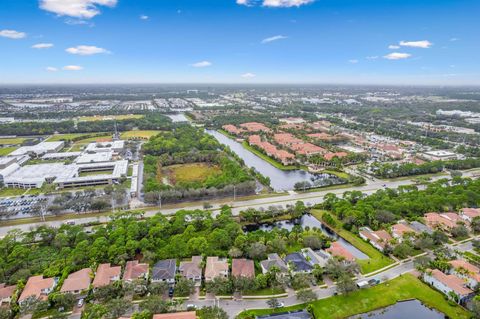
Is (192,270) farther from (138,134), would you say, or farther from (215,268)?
(138,134)

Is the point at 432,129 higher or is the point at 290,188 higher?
the point at 432,129

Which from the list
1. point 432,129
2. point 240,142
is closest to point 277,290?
point 240,142

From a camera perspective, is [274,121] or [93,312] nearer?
[93,312]

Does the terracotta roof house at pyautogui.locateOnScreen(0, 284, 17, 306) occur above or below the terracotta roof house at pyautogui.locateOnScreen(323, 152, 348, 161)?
below

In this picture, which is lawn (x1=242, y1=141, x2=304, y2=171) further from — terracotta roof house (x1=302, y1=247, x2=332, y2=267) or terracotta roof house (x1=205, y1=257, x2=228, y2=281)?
terracotta roof house (x1=205, y1=257, x2=228, y2=281)

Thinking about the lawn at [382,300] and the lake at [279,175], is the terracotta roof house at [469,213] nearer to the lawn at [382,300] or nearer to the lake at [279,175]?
the lawn at [382,300]

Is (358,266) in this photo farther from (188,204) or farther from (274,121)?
(274,121)

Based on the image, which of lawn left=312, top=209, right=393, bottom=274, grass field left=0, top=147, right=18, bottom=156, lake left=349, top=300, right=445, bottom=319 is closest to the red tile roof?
lake left=349, top=300, right=445, bottom=319
